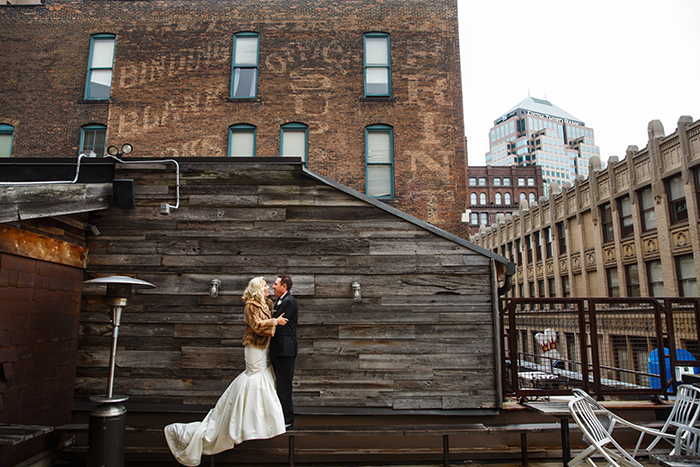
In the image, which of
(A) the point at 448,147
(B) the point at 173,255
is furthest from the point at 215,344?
(A) the point at 448,147

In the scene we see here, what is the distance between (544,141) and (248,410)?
174439 millimetres

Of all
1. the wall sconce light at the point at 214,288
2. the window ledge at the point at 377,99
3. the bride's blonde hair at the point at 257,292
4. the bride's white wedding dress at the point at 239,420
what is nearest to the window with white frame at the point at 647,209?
the window ledge at the point at 377,99

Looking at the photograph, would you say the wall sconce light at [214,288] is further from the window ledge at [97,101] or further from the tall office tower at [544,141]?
the tall office tower at [544,141]

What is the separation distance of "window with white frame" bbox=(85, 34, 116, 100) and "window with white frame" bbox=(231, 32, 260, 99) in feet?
13.1

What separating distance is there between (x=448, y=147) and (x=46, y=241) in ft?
35.5

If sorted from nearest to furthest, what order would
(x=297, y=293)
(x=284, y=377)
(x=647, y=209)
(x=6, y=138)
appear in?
(x=284, y=377) → (x=297, y=293) → (x=6, y=138) → (x=647, y=209)

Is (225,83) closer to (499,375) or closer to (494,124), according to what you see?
(499,375)

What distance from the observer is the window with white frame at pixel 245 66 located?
14.3 metres

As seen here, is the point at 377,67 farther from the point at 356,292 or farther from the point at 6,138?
the point at 6,138

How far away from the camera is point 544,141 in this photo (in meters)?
161

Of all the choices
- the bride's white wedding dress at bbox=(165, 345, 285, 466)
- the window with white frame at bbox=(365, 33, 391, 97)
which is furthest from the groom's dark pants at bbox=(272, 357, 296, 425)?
the window with white frame at bbox=(365, 33, 391, 97)

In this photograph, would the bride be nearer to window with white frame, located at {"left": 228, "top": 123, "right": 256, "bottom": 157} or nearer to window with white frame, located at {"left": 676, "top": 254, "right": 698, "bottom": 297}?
window with white frame, located at {"left": 228, "top": 123, "right": 256, "bottom": 157}

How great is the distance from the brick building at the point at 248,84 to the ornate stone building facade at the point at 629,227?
44.5ft

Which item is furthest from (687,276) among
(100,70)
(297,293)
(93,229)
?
(100,70)
